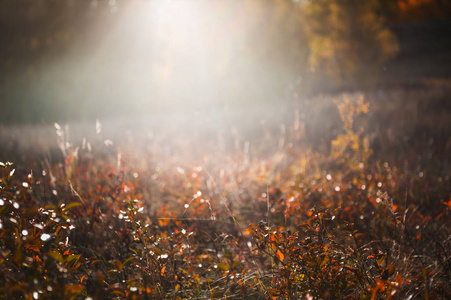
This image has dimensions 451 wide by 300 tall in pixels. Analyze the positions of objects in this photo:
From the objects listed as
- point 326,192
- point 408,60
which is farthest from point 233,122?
point 408,60

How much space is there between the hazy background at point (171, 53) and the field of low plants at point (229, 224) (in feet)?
27.3

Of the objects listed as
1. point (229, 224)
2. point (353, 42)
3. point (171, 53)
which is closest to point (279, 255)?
point (229, 224)

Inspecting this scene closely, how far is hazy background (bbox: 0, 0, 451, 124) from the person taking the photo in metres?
13.0

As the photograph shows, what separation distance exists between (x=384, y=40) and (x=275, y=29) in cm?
615

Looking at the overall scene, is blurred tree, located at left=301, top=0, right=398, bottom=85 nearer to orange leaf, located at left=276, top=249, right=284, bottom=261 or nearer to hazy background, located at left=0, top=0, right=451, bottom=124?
hazy background, located at left=0, top=0, right=451, bottom=124

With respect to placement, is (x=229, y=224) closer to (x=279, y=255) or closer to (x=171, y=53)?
(x=279, y=255)

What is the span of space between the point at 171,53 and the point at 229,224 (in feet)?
47.0

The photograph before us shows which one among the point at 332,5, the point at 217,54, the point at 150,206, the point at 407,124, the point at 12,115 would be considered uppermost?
the point at 332,5

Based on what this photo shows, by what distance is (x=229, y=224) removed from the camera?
259cm

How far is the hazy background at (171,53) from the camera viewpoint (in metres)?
13.0

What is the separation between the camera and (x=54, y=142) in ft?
17.7

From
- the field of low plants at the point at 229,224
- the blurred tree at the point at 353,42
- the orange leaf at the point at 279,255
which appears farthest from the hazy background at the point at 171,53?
the orange leaf at the point at 279,255

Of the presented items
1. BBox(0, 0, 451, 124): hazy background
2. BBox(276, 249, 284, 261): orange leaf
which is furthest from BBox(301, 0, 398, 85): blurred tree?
BBox(276, 249, 284, 261): orange leaf

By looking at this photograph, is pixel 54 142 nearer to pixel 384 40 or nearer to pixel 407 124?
pixel 407 124
